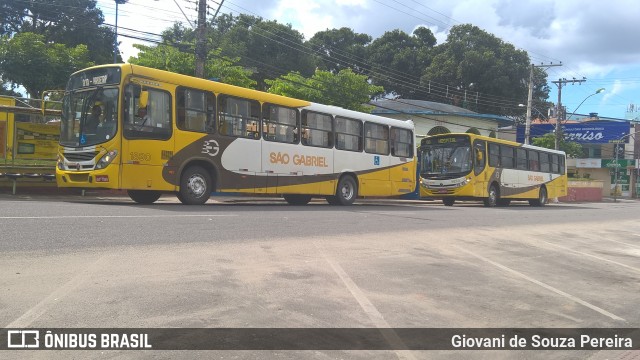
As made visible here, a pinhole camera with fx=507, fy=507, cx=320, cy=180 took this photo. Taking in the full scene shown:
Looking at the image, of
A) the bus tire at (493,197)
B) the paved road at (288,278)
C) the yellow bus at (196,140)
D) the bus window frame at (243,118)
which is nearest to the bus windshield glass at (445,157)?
the bus tire at (493,197)

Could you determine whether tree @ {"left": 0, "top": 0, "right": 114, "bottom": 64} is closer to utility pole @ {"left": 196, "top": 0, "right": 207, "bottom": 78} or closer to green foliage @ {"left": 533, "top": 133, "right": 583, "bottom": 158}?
utility pole @ {"left": 196, "top": 0, "right": 207, "bottom": 78}

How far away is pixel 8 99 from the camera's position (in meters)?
17.5

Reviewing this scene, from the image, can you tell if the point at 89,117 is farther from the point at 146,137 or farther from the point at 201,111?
the point at 201,111

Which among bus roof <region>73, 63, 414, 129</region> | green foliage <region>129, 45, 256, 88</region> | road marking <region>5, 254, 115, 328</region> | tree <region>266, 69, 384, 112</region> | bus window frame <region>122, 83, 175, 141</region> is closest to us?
road marking <region>5, 254, 115, 328</region>

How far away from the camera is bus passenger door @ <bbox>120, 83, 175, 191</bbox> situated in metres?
11.9

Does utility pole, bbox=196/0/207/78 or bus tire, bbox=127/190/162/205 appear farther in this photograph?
utility pole, bbox=196/0/207/78

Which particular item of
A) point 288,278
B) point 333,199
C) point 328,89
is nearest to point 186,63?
point 328,89

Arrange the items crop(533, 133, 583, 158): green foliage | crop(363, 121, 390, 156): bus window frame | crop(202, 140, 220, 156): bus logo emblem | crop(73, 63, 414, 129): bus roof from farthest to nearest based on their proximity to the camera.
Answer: crop(533, 133, 583, 158): green foliage
crop(363, 121, 390, 156): bus window frame
crop(202, 140, 220, 156): bus logo emblem
crop(73, 63, 414, 129): bus roof

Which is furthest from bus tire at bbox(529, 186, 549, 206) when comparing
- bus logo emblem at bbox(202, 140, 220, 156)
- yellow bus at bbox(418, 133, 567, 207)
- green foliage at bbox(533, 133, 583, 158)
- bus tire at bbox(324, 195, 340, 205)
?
bus logo emblem at bbox(202, 140, 220, 156)

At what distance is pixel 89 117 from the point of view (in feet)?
40.2

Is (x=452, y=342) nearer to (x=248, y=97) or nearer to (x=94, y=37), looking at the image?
(x=248, y=97)

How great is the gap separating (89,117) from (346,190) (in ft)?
29.3

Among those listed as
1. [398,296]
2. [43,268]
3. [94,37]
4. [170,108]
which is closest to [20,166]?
[170,108]

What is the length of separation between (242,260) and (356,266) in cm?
156
